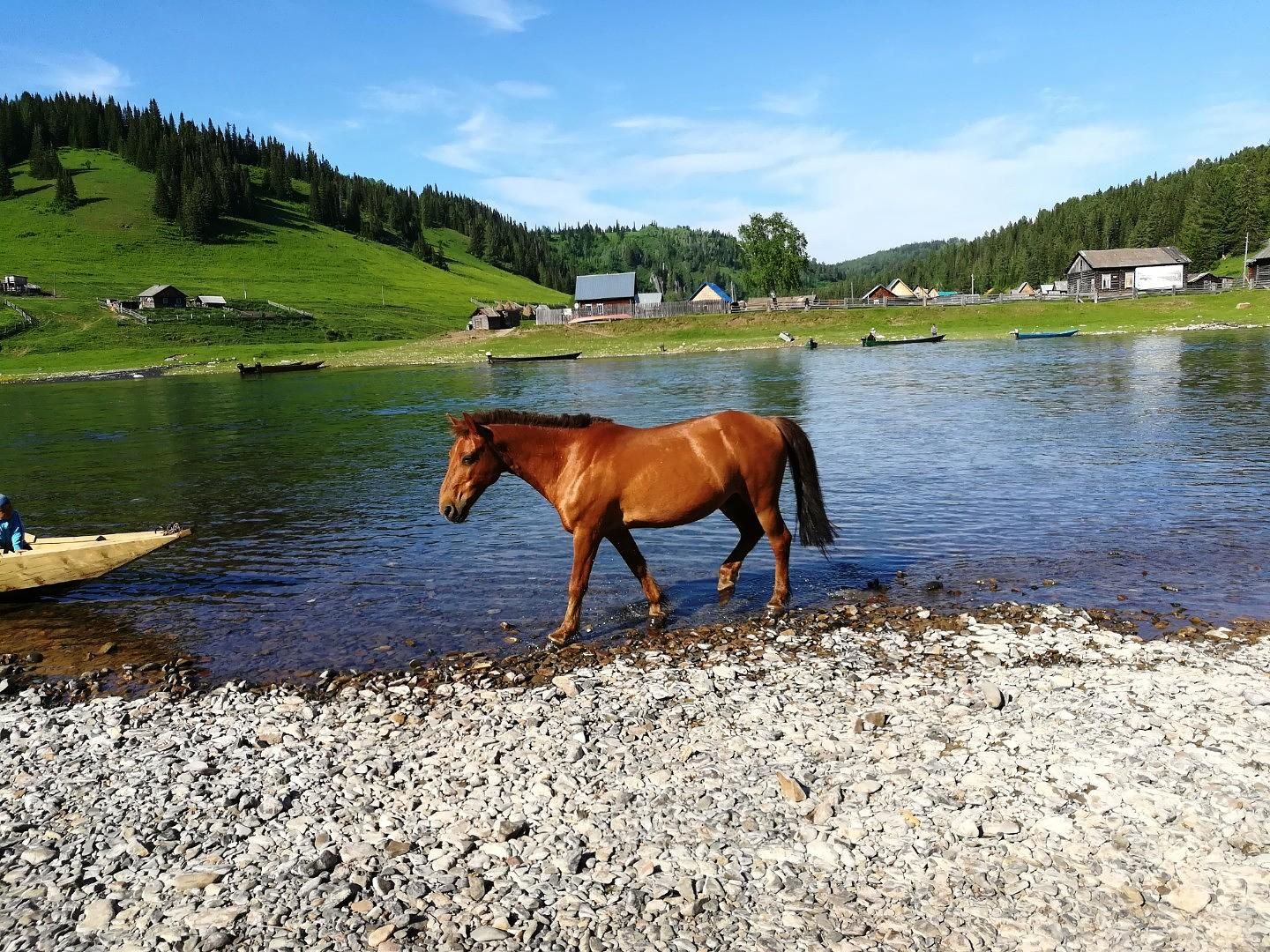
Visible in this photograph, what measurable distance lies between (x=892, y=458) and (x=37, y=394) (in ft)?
215

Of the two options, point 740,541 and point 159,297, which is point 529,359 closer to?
point 740,541

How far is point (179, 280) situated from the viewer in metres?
142

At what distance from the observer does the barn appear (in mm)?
116069

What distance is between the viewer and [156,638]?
1171 centimetres

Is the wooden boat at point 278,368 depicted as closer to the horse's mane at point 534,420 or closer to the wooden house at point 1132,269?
the horse's mane at point 534,420

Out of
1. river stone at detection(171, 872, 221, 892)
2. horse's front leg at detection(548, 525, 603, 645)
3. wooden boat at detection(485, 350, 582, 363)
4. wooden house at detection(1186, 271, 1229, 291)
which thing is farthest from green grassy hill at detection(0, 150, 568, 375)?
wooden house at detection(1186, 271, 1229, 291)

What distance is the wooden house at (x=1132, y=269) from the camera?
13662cm

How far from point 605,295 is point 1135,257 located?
89570 millimetres

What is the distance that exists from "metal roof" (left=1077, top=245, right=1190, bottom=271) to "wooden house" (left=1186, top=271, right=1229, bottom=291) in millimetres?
4741

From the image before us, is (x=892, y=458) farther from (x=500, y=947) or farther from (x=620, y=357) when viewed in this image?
(x=620, y=357)

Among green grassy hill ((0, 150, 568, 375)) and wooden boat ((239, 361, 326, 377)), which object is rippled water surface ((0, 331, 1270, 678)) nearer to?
wooden boat ((239, 361, 326, 377))

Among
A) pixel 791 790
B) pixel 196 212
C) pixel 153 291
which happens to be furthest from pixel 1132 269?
pixel 196 212

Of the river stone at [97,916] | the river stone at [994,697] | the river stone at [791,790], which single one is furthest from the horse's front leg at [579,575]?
the river stone at [97,916]

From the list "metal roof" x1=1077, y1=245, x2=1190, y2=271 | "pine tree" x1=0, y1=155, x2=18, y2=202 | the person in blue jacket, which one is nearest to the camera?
the person in blue jacket
